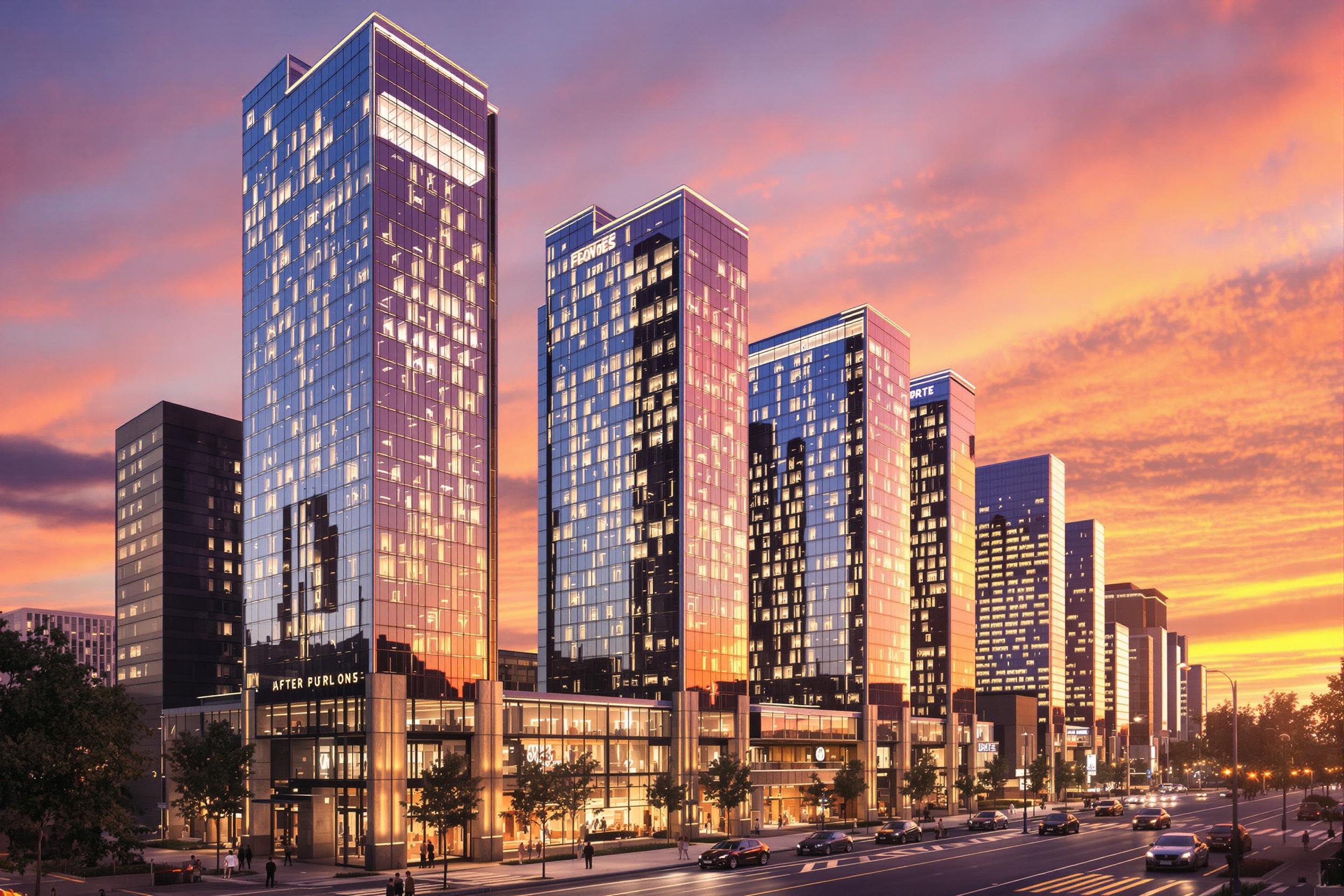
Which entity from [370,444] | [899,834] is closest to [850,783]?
[899,834]

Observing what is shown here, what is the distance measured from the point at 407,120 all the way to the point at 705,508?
5871 cm

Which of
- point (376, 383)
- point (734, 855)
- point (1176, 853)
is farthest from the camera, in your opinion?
point (376, 383)

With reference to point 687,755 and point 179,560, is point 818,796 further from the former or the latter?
point 179,560

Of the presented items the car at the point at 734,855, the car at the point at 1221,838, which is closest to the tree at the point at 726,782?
the car at the point at 734,855

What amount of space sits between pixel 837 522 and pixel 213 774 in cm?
11210

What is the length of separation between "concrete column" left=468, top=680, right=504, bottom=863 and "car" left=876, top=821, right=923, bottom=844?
3073 cm

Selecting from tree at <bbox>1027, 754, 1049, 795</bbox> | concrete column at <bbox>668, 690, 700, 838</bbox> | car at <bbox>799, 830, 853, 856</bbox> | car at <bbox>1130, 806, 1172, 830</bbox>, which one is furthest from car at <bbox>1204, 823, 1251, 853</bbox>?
tree at <bbox>1027, 754, 1049, 795</bbox>

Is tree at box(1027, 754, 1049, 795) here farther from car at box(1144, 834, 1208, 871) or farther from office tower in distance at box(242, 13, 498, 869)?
office tower in distance at box(242, 13, 498, 869)

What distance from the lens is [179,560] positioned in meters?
162

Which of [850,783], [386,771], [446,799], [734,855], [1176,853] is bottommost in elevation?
[850,783]

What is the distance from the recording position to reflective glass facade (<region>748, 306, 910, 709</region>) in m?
168

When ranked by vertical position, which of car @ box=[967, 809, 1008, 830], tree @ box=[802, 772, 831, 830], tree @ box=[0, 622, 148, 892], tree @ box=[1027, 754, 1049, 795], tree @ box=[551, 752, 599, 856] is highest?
tree @ box=[0, 622, 148, 892]

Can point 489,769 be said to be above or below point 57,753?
below

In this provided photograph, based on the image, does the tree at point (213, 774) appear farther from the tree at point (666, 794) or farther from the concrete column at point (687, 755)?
the concrete column at point (687, 755)
